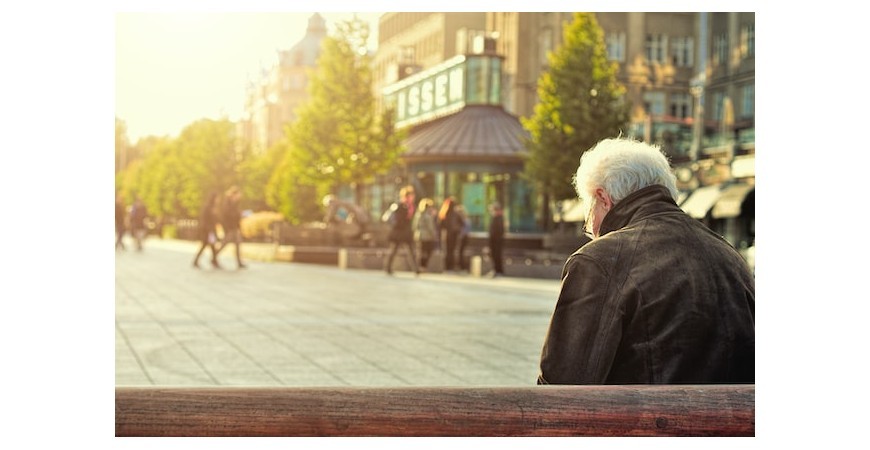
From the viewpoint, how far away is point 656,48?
56.1m

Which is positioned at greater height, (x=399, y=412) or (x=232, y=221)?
(x=232, y=221)

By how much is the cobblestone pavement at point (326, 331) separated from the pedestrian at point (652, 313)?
297 centimetres

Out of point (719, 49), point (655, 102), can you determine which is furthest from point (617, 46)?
point (719, 49)

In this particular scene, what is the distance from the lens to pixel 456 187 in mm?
46969

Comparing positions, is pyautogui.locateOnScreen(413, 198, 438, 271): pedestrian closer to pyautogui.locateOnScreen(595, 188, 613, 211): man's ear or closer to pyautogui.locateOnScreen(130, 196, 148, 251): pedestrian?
pyautogui.locateOnScreen(130, 196, 148, 251): pedestrian

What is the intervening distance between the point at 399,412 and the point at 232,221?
2387cm

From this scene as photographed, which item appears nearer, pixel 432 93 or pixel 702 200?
pixel 702 200

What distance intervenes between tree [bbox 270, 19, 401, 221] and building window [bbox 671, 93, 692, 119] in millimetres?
21759

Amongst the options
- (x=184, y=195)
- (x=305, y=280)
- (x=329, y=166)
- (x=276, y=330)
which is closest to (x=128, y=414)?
(x=276, y=330)

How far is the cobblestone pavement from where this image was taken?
888 centimetres

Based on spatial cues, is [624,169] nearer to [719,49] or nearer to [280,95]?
[719,49]

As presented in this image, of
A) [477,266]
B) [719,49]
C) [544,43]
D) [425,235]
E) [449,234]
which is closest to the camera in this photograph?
[477,266]

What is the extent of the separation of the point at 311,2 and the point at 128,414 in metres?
1.54
